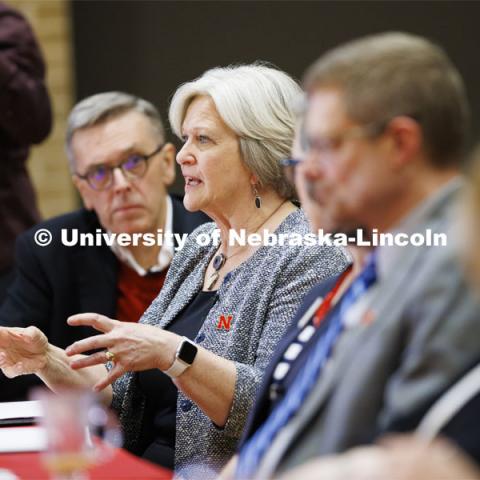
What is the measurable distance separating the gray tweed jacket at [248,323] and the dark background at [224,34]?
9.09ft

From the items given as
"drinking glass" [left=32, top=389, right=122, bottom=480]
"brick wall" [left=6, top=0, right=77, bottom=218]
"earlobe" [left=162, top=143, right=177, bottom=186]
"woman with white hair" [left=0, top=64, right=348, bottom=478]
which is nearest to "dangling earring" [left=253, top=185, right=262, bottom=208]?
"woman with white hair" [left=0, top=64, right=348, bottom=478]

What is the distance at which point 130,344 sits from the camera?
2.25m

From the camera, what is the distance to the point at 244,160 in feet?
8.89

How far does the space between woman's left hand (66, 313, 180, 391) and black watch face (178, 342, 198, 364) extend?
0.7 inches

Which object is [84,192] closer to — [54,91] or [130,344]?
[130,344]

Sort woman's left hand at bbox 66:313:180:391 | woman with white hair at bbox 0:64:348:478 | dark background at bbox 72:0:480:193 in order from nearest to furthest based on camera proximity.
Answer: woman's left hand at bbox 66:313:180:391
woman with white hair at bbox 0:64:348:478
dark background at bbox 72:0:480:193

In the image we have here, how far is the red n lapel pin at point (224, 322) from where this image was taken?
8.29 feet

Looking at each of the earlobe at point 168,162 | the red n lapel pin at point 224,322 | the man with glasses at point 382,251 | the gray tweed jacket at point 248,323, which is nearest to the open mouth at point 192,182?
the gray tweed jacket at point 248,323

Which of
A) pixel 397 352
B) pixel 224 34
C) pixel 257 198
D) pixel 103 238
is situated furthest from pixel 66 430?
pixel 224 34

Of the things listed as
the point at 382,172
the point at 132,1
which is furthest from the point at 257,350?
the point at 132,1

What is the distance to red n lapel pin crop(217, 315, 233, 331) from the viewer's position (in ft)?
8.29

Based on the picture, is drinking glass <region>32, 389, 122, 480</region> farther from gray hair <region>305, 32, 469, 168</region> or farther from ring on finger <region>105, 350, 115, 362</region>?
ring on finger <region>105, 350, 115, 362</region>

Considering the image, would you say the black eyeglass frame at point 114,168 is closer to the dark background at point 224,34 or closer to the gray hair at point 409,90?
the dark background at point 224,34

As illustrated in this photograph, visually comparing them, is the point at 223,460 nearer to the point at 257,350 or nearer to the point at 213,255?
the point at 257,350
